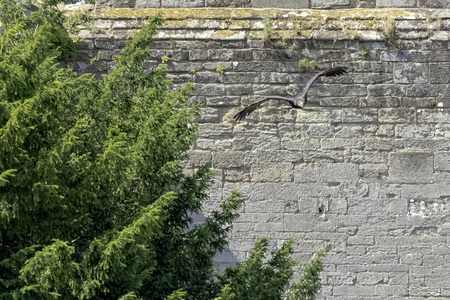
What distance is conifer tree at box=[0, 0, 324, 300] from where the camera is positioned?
308cm

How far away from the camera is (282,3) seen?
22.5 ft

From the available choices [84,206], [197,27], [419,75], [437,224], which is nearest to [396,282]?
[437,224]

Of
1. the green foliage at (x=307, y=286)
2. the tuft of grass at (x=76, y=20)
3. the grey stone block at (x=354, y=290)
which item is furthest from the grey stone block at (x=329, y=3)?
the green foliage at (x=307, y=286)

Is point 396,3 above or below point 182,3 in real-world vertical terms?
above

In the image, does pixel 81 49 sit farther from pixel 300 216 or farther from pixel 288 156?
pixel 300 216

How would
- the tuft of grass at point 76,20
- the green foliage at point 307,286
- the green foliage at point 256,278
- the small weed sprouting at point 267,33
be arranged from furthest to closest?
the tuft of grass at point 76,20
the small weed sprouting at point 267,33
the green foliage at point 307,286
the green foliage at point 256,278

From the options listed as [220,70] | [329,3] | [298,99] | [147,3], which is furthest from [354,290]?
[147,3]

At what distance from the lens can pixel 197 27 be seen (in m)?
Result: 6.62

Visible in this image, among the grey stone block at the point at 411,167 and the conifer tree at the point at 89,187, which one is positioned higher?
the grey stone block at the point at 411,167

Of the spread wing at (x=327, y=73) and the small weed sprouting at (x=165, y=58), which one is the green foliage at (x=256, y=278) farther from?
the small weed sprouting at (x=165, y=58)

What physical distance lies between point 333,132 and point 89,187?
12.2 feet

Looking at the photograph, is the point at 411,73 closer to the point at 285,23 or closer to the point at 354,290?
the point at 285,23

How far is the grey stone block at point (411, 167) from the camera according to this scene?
21.1 feet

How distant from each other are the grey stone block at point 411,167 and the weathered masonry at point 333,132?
0.01 m
